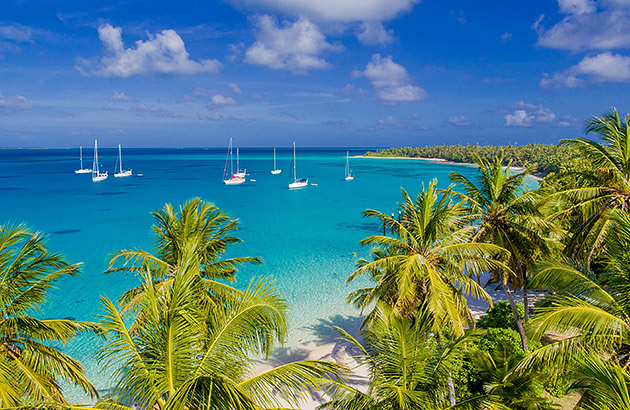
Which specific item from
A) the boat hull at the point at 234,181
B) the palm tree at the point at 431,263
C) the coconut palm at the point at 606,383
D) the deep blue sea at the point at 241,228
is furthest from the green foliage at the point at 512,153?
the coconut palm at the point at 606,383

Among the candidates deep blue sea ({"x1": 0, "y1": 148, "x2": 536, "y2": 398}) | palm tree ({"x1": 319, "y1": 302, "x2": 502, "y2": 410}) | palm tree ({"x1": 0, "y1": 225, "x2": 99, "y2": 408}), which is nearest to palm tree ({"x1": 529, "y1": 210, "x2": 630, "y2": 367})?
palm tree ({"x1": 319, "y1": 302, "x2": 502, "y2": 410})

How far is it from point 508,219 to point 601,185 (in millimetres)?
2828

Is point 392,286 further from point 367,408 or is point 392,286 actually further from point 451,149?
point 451,149

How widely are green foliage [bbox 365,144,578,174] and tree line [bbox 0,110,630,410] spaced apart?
4644cm

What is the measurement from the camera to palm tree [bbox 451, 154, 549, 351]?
426 inches

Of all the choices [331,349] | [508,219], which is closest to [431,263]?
[508,219]

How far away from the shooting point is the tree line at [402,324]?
16.6ft

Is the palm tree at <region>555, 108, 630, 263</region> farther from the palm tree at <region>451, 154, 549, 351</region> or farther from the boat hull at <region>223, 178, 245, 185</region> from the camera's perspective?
the boat hull at <region>223, 178, 245, 185</region>

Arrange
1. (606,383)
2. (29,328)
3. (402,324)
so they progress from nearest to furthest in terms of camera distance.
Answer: (606,383), (402,324), (29,328)

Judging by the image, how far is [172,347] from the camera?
5102 mm

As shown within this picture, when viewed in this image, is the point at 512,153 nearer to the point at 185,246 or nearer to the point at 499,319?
the point at 499,319

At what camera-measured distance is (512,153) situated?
350 feet

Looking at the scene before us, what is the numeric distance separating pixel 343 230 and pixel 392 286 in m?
24.3

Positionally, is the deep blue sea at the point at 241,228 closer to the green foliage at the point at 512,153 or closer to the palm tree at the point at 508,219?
the palm tree at the point at 508,219
